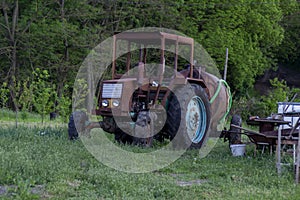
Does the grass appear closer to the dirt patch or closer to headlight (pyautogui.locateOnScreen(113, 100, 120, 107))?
the dirt patch

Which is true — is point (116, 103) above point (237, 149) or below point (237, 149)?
above

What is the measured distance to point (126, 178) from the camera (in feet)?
22.1

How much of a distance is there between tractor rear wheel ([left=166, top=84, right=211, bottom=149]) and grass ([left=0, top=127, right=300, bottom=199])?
2.71 ft

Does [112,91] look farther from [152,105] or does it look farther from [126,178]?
[126,178]

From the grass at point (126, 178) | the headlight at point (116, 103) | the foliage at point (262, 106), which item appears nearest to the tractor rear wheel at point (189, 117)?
the grass at point (126, 178)

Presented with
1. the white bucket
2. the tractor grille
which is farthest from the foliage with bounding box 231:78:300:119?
the tractor grille

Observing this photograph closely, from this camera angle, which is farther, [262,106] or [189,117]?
[262,106]

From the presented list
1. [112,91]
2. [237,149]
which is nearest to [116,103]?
[112,91]

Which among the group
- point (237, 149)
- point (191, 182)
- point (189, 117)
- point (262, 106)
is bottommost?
point (191, 182)

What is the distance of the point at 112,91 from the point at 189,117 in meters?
1.68

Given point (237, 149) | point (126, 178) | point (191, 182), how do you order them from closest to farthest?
point (126, 178)
point (191, 182)
point (237, 149)

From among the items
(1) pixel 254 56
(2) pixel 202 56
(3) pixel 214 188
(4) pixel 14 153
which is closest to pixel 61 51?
(2) pixel 202 56

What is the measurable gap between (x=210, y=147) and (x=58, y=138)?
3243mm

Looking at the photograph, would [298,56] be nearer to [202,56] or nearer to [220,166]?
[202,56]
